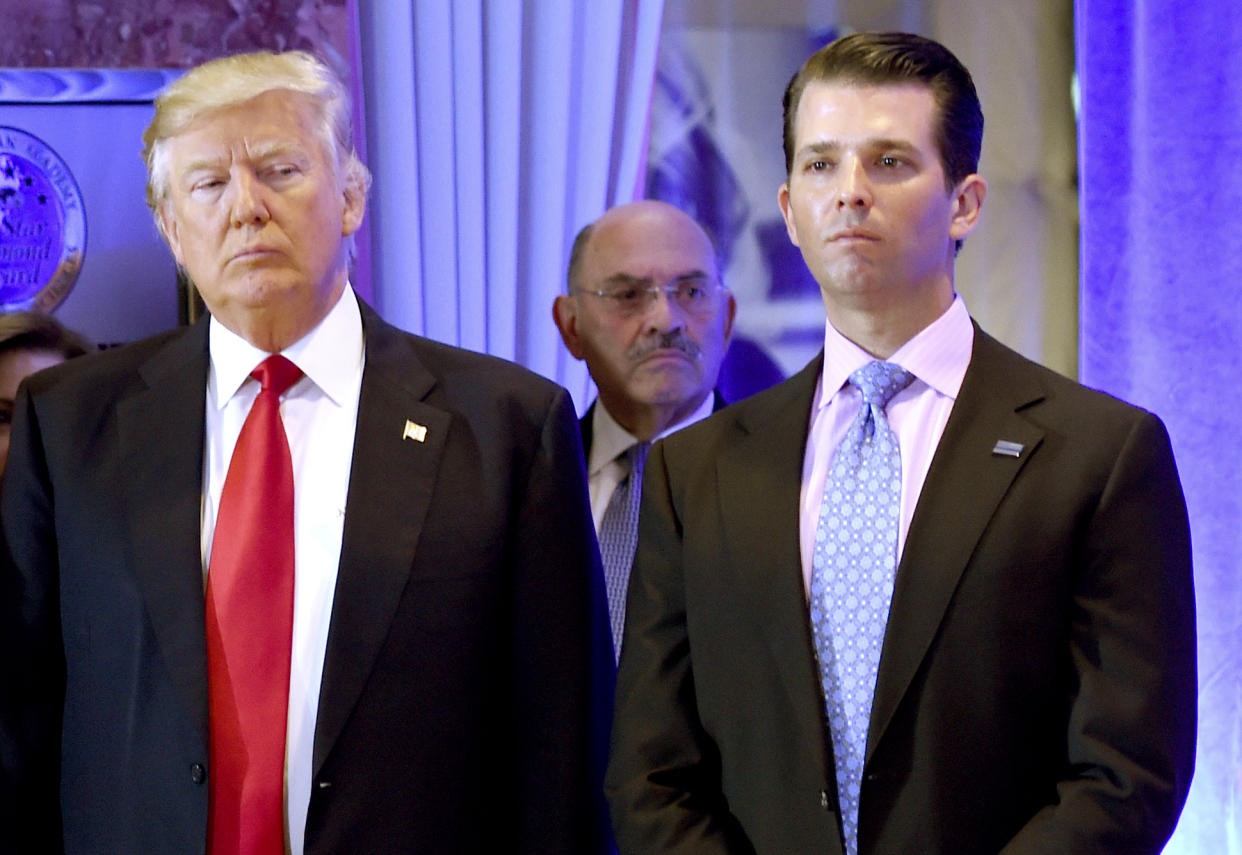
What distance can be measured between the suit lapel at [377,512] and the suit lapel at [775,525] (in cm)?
38

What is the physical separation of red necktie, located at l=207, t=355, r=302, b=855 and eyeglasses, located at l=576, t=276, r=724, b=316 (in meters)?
0.97

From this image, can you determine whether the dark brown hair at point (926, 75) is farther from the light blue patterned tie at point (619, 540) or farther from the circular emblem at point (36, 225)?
the circular emblem at point (36, 225)

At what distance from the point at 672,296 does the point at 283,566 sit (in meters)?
1.08

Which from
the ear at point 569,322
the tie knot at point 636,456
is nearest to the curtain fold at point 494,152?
the ear at point 569,322

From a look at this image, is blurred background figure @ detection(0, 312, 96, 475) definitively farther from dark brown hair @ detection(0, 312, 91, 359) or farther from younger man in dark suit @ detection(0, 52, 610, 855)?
younger man in dark suit @ detection(0, 52, 610, 855)

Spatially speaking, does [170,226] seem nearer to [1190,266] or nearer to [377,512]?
[377,512]

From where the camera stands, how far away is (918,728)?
4.77ft

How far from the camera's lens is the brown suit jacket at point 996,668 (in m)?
1.43

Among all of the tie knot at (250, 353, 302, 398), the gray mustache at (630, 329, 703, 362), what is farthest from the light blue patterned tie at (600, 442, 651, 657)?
the tie knot at (250, 353, 302, 398)

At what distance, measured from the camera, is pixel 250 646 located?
1.65 metres

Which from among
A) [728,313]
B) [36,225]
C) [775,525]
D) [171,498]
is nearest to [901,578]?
[775,525]

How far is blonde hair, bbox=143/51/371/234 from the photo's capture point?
5.82 ft

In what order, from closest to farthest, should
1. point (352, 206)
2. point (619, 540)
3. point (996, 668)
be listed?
point (996, 668) < point (352, 206) < point (619, 540)

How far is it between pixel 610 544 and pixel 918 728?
0.96 meters
